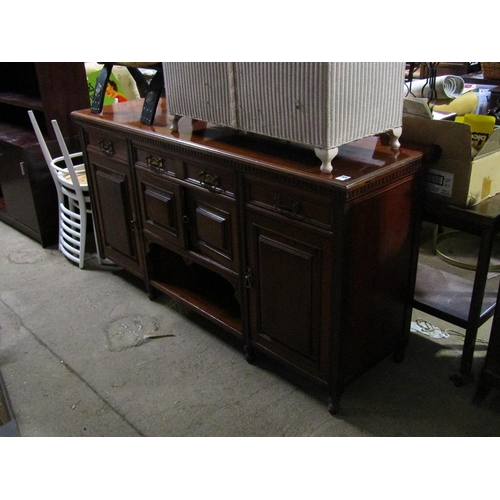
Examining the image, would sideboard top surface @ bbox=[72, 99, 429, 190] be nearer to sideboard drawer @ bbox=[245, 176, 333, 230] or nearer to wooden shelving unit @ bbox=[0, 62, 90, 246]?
sideboard drawer @ bbox=[245, 176, 333, 230]

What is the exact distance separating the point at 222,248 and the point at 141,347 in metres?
0.62

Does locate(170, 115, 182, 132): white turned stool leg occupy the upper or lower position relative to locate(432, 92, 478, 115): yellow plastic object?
upper

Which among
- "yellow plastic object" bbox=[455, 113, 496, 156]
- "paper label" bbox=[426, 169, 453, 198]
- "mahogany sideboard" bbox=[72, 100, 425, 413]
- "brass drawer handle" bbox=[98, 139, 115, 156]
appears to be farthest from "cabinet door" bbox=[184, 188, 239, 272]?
"yellow plastic object" bbox=[455, 113, 496, 156]

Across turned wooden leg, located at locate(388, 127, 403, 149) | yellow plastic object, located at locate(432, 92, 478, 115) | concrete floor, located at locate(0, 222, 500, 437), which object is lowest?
concrete floor, located at locate(0, 222, 500, 437)

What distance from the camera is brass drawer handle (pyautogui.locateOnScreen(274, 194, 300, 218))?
1639 millimetres

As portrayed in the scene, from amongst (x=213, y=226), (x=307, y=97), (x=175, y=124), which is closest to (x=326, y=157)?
(x=307, y=97)

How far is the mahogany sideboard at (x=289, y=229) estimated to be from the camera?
1.61 m

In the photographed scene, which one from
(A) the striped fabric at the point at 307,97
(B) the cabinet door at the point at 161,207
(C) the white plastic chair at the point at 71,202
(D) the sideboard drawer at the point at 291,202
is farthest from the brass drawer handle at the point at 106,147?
(D) the sideboard drawer at the point at 291,202

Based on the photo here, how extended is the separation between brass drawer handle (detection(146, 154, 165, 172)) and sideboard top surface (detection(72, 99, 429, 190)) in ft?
0.29

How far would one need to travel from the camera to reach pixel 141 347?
2281mm

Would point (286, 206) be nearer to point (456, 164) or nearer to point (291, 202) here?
point (291, 202)

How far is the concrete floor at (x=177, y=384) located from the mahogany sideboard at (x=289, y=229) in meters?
0.11

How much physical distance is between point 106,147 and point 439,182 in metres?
1.45

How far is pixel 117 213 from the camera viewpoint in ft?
8.34
